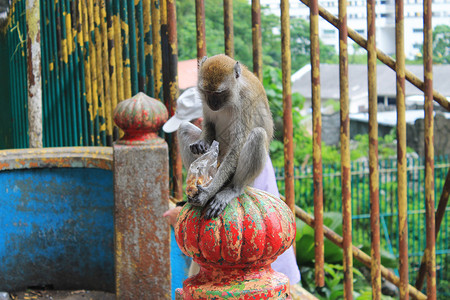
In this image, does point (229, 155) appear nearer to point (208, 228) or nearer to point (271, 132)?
point (271, 132)

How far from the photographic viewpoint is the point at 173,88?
3492 millimetres

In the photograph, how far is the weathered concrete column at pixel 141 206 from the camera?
3289 millimetres

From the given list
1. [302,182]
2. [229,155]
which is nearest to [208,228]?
[229,155]

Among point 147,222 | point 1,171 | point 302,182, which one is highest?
point 1,171

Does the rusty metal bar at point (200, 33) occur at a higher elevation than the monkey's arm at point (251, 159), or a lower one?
higher

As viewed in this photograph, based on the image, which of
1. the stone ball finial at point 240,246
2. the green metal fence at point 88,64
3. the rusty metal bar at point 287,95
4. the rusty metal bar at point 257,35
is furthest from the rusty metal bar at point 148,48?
the stone ball finial at point 240,246

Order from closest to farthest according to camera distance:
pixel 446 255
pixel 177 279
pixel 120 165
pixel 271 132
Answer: pixel 271 132
pixel 120 165
pixel 177 279
pixel 446 255

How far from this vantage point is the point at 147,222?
332cm

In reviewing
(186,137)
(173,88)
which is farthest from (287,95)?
(173,88)

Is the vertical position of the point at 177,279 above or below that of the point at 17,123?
below

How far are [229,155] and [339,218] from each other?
3.87 meters

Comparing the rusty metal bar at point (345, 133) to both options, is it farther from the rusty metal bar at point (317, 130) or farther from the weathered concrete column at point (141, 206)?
the weathered concrete column at point (141, 206)

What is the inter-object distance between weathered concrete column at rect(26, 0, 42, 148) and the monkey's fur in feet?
7.60

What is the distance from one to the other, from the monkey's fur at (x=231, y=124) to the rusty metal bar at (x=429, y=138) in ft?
2.79
